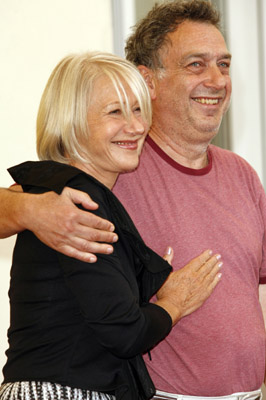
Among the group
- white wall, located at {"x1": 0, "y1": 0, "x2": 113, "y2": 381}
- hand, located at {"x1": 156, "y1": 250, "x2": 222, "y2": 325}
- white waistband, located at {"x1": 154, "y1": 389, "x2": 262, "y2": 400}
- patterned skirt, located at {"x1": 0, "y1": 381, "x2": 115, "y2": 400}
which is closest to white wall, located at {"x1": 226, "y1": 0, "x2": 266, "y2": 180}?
white wall, located at {"x1": 0, "y1": 0, "x2": 113, "y2": 381}

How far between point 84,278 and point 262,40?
1.86 m

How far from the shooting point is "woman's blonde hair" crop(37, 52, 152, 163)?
1341 millimetres

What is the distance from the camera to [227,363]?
64.4 inches

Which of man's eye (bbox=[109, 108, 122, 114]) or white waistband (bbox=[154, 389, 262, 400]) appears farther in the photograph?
white waistband (bbox=[154, 389, 262, 400])

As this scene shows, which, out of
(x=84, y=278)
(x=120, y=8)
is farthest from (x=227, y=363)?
(x=120, y=8)

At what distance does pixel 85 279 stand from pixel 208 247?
643 millimetres

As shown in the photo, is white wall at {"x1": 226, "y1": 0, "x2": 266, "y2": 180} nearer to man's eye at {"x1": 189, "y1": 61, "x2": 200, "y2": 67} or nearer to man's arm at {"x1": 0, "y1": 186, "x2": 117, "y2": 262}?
man's eye at {"x1": 189, "y1": 61, "x2": 200, "y2": 67}

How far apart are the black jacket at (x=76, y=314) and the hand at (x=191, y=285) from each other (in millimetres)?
217

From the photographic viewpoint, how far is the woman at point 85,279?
116cm

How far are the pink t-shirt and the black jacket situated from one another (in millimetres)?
379

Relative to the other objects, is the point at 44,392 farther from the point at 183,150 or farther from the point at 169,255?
the point at 183,150

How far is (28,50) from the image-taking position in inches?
Answer: 97.1

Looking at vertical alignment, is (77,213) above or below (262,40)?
below

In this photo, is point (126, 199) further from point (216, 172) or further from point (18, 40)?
point (18, 40)
